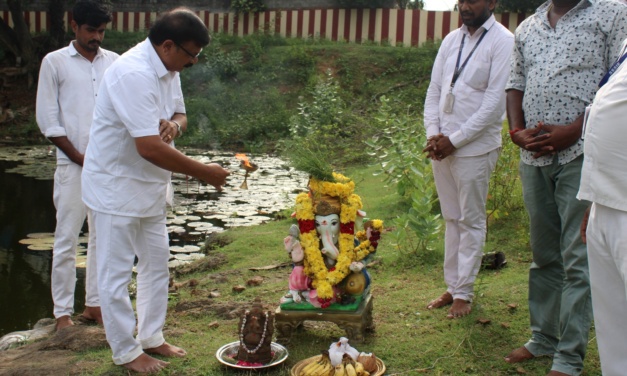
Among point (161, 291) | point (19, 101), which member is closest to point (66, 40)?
point (19, 101)

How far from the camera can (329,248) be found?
4070 mm

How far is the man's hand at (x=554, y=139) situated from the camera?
3.48 metres

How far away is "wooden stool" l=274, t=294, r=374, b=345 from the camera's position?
13.2 ft

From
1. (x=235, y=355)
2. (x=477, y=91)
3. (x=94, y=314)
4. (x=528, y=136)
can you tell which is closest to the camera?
(x=528, y=136)

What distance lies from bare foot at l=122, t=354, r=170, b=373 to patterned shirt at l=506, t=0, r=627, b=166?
7.57ft

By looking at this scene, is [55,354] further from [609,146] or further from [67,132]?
[609,146]

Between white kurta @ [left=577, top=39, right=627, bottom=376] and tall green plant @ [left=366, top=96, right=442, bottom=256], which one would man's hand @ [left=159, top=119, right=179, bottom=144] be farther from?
tall green plant @ [left=366, top=96, right=442, bottom=256]

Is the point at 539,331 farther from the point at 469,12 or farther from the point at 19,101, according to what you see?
the point at 19,101

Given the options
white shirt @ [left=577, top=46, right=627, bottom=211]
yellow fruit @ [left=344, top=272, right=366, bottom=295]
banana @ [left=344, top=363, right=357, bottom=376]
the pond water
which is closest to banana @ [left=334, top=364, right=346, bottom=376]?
banana @ [left=344, top=363, right=357, bottom=376]

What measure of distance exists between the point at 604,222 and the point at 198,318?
2994 millimetres

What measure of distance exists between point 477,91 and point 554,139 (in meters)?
1.06

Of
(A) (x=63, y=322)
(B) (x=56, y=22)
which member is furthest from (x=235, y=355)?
(B) (x=56, y=22)

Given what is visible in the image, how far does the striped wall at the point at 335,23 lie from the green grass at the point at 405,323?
44.5 ft

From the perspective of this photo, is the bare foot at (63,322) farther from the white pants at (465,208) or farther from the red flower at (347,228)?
the white pants at (465,208)
